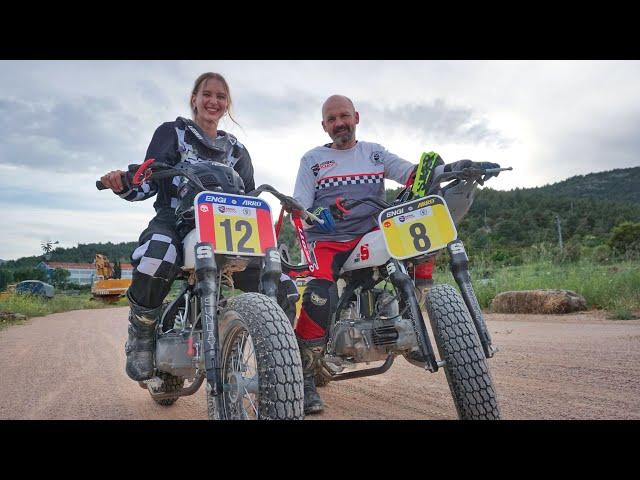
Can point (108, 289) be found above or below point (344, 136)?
above

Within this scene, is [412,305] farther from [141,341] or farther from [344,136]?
[344,136]

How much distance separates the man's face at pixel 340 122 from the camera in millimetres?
3820

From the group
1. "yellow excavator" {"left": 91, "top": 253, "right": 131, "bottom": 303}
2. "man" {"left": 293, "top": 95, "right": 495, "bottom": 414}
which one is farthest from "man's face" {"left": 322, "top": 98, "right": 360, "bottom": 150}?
"yellow excavator" {"left": 91, "top": 253, "right": 131, "bottom": 303}

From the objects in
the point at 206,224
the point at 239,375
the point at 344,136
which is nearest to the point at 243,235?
the point at 206,224

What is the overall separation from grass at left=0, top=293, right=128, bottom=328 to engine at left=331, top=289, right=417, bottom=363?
9.00 metres

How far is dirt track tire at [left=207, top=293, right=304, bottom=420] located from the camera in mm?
1886

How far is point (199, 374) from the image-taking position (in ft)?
8.11

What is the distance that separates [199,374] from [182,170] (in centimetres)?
101

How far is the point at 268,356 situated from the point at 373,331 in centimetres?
114

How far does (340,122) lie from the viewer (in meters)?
3.81

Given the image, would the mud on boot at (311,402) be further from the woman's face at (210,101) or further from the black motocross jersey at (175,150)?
the woman's face at (210,101)

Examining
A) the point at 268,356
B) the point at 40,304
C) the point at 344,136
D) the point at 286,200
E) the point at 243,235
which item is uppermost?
the point at 40,304

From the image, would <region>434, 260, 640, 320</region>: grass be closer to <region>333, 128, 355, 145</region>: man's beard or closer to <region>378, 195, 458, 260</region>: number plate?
<region>333, 128, 355, 145</region>: man's beard
